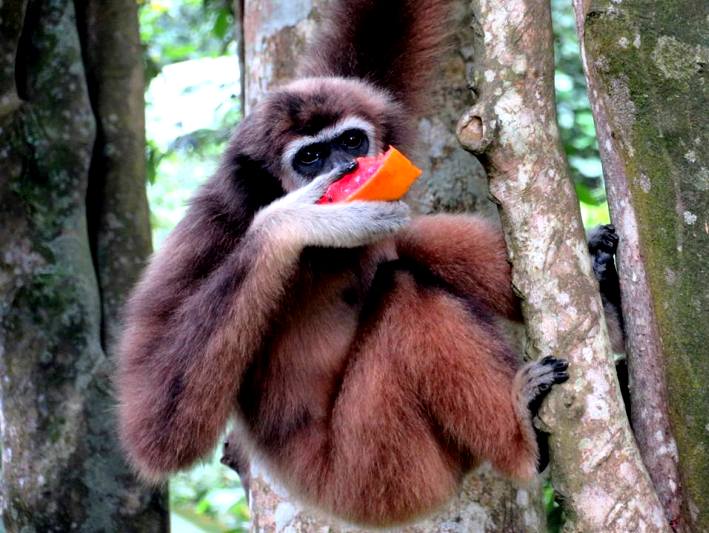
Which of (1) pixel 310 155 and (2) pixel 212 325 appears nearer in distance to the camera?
(2) pixel 212 325

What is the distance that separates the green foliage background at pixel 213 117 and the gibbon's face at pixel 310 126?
54 cm

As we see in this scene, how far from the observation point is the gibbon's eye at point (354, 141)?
16.6 ft

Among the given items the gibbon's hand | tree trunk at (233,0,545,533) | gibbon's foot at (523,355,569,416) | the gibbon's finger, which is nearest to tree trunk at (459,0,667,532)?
gibbon's foot at (523,355,569,416)

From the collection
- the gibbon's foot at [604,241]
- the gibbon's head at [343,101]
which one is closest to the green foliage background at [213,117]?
the gibbon's head at [343,101]

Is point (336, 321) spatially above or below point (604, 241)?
below

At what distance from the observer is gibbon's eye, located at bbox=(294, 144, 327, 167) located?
197 inches

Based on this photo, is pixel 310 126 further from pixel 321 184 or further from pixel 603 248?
pixel 603 248

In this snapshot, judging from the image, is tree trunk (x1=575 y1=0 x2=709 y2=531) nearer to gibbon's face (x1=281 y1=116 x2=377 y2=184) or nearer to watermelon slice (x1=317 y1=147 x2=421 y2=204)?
watermelon slice (x1=317 y1=147 x2=421 y2=204)

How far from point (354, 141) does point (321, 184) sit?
0.81m

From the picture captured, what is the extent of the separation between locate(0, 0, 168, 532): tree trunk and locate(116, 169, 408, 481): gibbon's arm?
47.5 inches

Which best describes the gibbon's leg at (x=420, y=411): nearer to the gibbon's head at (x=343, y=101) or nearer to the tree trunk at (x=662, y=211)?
the tree trunk at (x=662, y=211)

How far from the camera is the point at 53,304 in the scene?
5.73 meters

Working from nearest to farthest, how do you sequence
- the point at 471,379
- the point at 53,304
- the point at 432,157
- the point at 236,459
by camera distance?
the point at 471,379
the point at 432,157
the point at 53,304
the point at 236,459

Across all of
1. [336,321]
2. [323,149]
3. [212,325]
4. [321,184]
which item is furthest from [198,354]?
[323,149]
